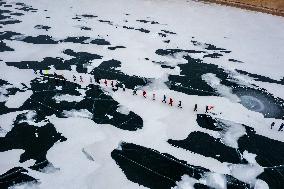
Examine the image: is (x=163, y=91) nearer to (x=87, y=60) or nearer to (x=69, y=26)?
(x=87, y=60)

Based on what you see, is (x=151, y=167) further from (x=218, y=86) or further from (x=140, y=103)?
(x=218, y=86)

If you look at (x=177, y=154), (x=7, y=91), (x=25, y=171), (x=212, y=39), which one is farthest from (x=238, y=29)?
(x=25, y=171)

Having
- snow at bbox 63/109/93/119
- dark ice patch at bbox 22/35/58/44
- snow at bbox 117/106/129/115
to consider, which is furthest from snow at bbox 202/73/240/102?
dark ice patch at bbox 22/35/58/44

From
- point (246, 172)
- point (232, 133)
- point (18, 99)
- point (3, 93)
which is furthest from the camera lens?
point (3, 93)

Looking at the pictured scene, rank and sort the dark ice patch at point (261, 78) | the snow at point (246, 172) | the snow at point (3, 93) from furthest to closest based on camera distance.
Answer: the dark ice patch at point (261, 78) → the snow at point (3, 93) → the snow at point (246, 172)

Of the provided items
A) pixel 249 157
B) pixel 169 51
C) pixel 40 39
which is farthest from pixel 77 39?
pixel 249 157

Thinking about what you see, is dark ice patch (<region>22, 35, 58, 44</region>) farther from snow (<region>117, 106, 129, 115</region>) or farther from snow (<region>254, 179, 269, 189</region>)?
snow (<region>254, 179, 269, 189</region>)

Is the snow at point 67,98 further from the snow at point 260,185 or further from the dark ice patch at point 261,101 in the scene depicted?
the snow at point 260,185

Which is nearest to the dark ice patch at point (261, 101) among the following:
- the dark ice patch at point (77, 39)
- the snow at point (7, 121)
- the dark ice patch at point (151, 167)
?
the dark ice patch at point (151, 167)
